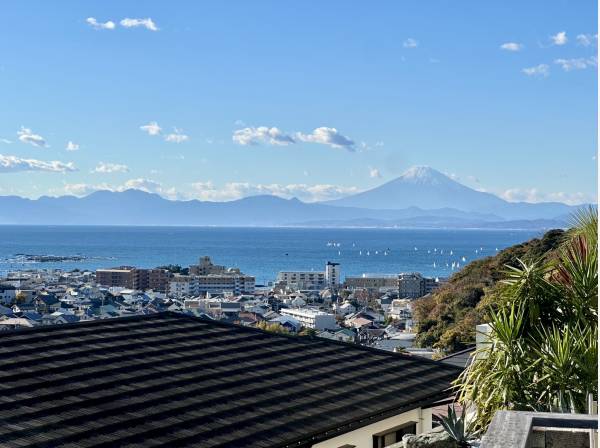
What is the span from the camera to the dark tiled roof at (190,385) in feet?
26.2

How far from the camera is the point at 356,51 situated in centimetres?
6656

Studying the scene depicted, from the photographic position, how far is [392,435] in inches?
405

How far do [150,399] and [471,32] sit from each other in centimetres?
4854

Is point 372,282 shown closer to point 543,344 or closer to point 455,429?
point 543,344

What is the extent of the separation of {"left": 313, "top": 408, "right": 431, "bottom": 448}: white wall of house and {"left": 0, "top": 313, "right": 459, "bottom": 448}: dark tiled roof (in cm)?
23

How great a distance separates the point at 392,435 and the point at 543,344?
7.05 ft

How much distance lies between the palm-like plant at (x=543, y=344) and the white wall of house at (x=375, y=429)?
0.83m

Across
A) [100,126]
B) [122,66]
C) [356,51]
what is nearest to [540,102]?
[356,51]

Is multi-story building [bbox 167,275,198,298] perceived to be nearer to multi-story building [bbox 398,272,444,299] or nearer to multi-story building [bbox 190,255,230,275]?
multi-story building [bbox 190,255,230,275]

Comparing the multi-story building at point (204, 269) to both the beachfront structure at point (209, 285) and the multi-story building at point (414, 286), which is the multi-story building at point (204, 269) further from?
the multi-story building at point (414, 286)

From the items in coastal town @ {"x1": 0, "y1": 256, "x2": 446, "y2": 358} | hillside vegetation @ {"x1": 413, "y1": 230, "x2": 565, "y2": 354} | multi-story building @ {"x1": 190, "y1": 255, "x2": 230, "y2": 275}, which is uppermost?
hillside vegetation @ {"x1": 413, "y1": 230, "x2": 565, "y2": 354}

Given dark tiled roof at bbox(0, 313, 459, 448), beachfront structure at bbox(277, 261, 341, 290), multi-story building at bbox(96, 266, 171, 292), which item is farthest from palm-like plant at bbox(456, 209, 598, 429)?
beachfront structure at bbox(277, 261, 341, 290)

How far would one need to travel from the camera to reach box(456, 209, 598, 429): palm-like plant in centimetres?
880

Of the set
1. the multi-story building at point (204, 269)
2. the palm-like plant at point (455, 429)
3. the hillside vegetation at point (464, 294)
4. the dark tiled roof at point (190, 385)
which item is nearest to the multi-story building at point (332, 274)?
the multi-story building at point (204, 269)
